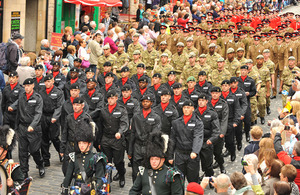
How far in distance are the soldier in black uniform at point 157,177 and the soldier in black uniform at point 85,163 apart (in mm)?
1012

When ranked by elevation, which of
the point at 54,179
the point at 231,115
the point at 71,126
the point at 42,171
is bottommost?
the point at 54,179

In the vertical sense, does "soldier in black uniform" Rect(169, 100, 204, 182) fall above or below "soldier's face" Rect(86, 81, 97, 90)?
below

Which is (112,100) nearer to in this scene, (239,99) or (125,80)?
(125,80)

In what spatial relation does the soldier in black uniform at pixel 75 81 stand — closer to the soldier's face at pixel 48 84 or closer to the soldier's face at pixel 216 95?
the soldier's face at pixel 48 84

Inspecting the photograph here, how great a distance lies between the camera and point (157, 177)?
8.55 meters

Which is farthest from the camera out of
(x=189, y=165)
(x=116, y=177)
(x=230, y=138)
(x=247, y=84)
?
(x=247, y=84)

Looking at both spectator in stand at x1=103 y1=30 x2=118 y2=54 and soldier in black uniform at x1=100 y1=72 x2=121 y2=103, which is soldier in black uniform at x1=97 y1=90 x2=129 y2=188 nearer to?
soldier in black uniform at x1=100 y1=72 x2=121 y2=103

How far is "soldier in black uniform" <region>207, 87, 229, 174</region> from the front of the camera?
43.1 feet

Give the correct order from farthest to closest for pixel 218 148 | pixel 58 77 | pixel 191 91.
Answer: pixel 58 77 → pixel 191 91 → pixel 218 148

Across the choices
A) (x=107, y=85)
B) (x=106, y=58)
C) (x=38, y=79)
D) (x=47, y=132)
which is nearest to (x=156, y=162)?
(x=47, y=132)

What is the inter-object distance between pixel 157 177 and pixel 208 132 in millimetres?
4193

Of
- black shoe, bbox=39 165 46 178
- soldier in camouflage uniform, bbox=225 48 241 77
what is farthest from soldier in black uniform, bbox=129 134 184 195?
soldier in camouflage uniform, bbox=225 48 241 77

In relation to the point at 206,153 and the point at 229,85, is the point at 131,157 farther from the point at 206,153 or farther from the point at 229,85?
the point at 229,85

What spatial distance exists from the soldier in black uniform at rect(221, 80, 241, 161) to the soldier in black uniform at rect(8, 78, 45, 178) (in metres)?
4.51
